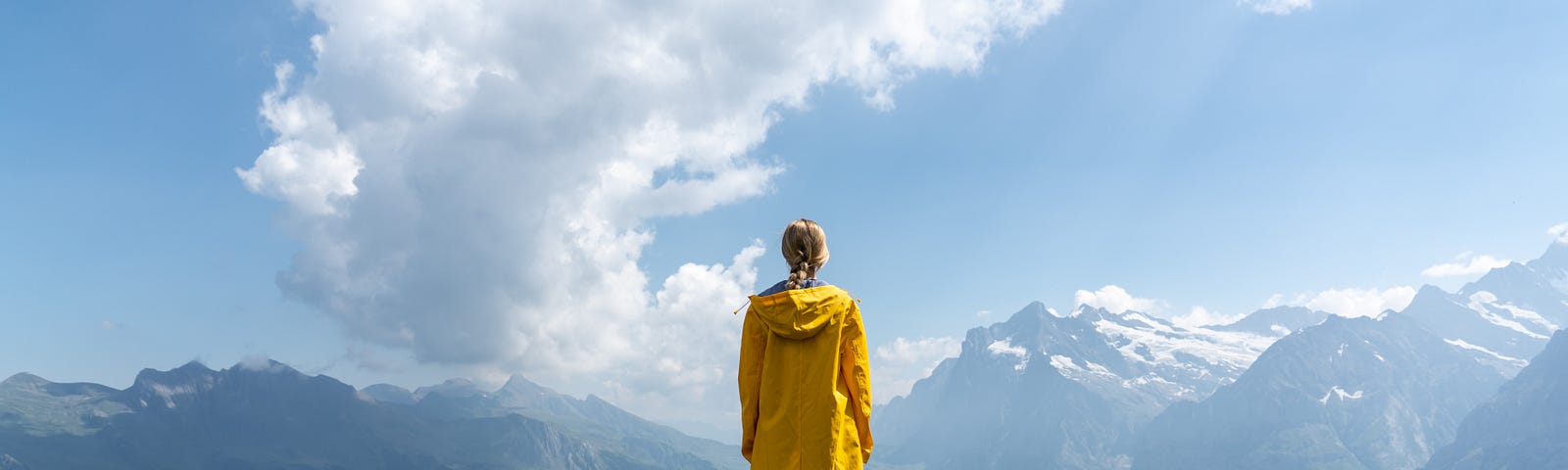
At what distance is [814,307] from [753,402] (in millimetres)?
1161

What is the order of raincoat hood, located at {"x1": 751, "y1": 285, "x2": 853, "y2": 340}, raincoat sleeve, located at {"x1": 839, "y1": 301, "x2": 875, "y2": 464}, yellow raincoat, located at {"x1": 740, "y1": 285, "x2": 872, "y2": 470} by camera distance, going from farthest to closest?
raincoat sleeve, located at {"x1": 839, "y1": 301, "x2": 875, "y2": 464} → yellow raincoat, located at {"x1": 740, "y1": 285, "x2": 872, "y2": 470} → raincoat hood, located at {"x1": 751, "y1": 285, "x2": 853, "y2": 340}

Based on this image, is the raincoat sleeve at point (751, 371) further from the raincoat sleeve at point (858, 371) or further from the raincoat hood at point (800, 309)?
the raincoat sleeve at point (858, 371)

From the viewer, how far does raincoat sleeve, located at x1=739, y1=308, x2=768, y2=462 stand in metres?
6.82

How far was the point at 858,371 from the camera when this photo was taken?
7.04 meters

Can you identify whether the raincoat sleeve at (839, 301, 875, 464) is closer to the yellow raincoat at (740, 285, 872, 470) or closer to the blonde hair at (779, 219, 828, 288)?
the yellow raincoat at (740, 285, 872, 470)

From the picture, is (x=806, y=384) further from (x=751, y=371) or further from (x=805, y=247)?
(x=805, y=247)

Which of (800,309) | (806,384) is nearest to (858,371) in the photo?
(806,384)

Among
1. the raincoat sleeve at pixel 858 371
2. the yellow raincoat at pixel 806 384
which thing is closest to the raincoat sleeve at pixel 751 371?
the yellow raincoat at pixel 806 384

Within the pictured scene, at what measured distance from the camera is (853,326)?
689 cm

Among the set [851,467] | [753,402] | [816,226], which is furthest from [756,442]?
[816,226]

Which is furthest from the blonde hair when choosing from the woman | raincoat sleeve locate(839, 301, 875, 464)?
raincoat sleeve locate(839, 301, 875, 464)

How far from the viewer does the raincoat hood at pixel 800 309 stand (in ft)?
21.1

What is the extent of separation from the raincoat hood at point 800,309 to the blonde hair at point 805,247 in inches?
10.6

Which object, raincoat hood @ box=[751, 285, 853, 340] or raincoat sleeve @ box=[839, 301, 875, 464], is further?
raincoat sleeve @ box=[839, 301, 875, 464]
